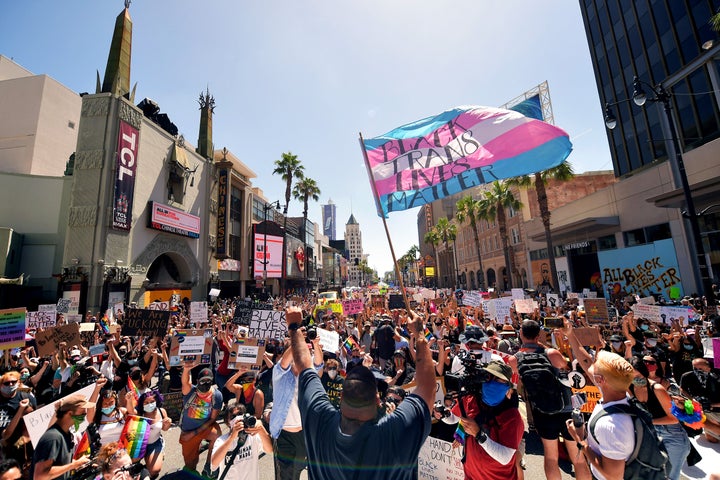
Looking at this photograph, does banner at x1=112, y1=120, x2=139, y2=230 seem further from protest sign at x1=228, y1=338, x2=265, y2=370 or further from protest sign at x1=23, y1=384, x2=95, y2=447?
protest sign at x1=23, y1=384, x2=95, y2=447

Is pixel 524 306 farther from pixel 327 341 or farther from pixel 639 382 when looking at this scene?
pixel 327 341

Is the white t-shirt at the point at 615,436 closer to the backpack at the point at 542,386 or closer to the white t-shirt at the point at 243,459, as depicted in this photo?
the backpack at the point at 542,386

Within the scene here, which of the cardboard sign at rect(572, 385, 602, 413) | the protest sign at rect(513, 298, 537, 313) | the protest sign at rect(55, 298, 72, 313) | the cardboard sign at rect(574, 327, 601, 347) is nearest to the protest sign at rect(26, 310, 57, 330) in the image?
the protest sign at rect(55, 298, 72, 313)

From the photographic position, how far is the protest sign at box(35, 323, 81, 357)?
7.30m

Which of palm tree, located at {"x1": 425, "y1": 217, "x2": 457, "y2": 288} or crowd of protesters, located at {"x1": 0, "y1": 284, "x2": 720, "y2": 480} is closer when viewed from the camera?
crowd of protesters, located at {"x1": 0, "y1": 284, "x2": 720, "y2": 480}

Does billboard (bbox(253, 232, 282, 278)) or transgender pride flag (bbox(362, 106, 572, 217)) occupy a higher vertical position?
billboard (bbox(253, 232, 282, 278))

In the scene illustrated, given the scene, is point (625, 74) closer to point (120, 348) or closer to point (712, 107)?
point (712, 107)

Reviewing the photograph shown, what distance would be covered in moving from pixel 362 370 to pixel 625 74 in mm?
37151

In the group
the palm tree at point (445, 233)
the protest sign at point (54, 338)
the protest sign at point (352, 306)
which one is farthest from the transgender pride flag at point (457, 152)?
the palm tree at point (445, 233)

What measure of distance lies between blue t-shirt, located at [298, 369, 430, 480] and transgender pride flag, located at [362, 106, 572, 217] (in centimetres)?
424

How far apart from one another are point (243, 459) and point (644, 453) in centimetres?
369

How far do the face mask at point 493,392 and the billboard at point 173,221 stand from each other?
83.2 ft

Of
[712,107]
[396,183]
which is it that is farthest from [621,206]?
[396,183]

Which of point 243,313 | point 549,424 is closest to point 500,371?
point 549,424
